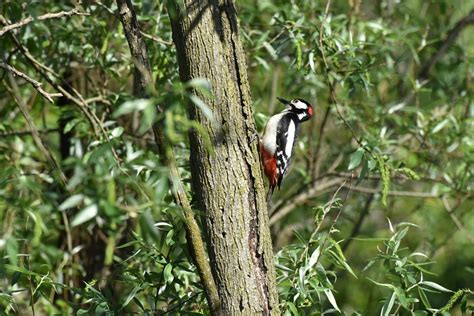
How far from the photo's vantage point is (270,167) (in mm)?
4910

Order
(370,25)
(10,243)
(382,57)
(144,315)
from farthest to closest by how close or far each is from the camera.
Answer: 1. (382,57)
2. (370,25)
3. (144,315)
4. (10,243)

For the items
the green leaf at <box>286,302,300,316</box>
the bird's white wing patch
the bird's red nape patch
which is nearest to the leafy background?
the green leaf at <box>286,302,300,316</box>

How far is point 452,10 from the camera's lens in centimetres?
605

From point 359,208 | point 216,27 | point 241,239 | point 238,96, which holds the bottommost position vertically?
point 359,208

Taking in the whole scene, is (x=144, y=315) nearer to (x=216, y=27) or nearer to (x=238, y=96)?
(x=238, y=96)

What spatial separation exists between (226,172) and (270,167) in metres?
2.25

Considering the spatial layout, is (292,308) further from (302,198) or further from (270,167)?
(302,198)

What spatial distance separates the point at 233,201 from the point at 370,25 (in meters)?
2.58

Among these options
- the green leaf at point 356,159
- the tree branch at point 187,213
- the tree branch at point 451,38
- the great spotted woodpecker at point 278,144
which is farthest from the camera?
the tree branch at point 451,38

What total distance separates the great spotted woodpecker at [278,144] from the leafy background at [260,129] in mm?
308

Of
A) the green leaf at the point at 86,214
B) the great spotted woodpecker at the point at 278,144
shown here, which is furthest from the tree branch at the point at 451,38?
the green leaf at the point at 86,214

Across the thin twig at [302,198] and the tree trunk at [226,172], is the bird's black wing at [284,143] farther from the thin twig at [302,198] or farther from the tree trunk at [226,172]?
the tree trunk at [226,172]

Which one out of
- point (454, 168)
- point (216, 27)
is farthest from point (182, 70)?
point (454, 168)

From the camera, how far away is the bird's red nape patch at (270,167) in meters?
4.86
